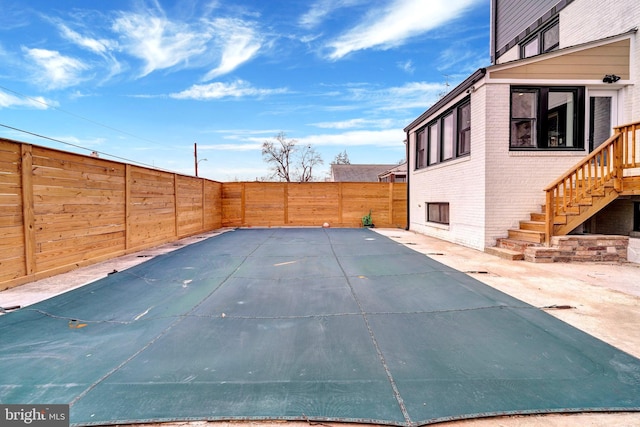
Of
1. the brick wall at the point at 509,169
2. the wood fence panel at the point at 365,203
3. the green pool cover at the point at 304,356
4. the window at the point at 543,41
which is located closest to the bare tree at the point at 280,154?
the wood fence panel at the point at 365,203

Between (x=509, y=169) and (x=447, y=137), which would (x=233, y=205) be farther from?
(x=509, y=169)

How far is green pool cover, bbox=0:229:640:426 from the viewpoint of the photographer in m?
1.72

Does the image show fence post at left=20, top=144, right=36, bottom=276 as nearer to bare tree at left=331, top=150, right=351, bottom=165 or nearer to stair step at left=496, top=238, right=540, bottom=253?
stair step at left=496, top=238, right=540, bottom=253

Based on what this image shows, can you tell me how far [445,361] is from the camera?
7.22 ft

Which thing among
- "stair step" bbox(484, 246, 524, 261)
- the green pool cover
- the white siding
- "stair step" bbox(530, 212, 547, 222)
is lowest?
the green pool cover

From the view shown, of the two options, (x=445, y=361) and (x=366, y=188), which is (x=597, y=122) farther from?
(x=445, y=361)

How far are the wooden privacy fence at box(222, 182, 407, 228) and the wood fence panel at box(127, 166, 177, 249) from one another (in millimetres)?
4604

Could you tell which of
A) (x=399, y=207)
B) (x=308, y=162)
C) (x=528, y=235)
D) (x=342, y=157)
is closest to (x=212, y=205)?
(x=399, y=207)

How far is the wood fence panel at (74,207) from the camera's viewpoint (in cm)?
453

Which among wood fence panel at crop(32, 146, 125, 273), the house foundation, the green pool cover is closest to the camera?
the green pool cover

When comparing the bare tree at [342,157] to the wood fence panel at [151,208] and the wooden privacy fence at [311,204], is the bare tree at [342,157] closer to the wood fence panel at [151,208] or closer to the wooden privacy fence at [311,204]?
the wooden privacy fence at [311,204]

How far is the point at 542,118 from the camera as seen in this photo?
21.9 ft

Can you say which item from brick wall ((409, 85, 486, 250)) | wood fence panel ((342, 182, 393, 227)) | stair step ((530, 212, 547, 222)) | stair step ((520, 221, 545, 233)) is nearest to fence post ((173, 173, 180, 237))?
wood fence panel ((342, 182, 393, 227))

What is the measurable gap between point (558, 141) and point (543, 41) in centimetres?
459
